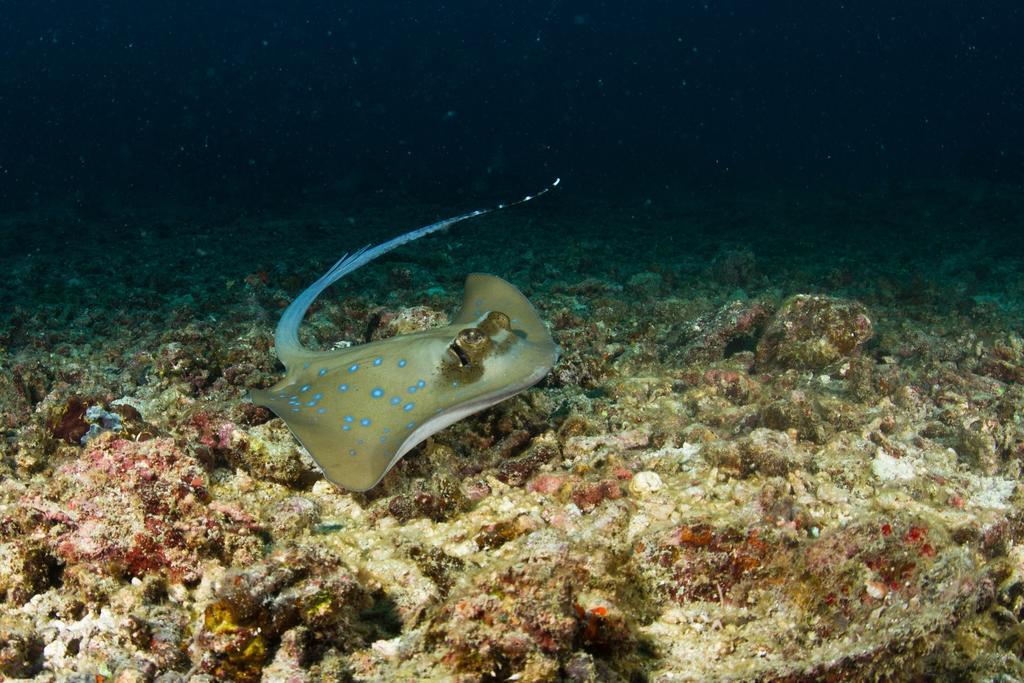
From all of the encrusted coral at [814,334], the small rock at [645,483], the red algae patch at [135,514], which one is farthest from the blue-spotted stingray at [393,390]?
the encrusted coral at [814,334]

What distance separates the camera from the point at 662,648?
2.40 m

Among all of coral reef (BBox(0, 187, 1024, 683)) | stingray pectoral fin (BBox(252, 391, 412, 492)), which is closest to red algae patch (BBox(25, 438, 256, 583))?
coral reef (BBox(0, 187, 1024, 683))

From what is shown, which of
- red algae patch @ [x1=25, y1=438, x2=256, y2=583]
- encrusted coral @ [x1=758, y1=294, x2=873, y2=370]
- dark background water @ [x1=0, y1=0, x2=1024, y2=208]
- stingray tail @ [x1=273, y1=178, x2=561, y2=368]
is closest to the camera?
red algae patch @ [x1=25, y1=438, x2=256, y2=583]

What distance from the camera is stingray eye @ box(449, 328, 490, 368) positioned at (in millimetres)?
3543

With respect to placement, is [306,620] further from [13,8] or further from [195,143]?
[13,8]

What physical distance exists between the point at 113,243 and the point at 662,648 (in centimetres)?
1604

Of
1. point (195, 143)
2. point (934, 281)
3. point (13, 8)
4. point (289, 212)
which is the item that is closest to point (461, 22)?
point (13, 8)

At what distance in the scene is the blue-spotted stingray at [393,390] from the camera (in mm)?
3148

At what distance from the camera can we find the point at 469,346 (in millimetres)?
3543

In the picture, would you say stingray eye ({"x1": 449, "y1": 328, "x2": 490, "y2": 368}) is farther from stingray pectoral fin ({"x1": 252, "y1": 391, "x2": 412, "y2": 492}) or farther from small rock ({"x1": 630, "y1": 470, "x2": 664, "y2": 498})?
small rock ({"x1": 630, "y1": 470, "x2": 664, "y2": 498})

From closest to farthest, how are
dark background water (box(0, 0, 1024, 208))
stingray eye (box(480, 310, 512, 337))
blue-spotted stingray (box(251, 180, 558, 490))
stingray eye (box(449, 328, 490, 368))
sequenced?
blue-spotted stingray (box(251, 180, 558, 490)) < stingray eye (box(449, 328, 490, 368)) < stingray eye (box(480, 310, 512, 337)) < dark background water (box(0, 0, 1024, 208))

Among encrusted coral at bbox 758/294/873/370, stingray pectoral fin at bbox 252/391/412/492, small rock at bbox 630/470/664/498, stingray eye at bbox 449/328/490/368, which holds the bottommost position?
encrusted coral at bbox 758/294/873/370

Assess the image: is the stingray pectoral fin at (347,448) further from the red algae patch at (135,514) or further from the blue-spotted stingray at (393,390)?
the red algae patch at (135,514)

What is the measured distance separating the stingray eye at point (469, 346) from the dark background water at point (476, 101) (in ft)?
72.8
